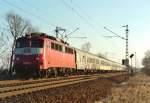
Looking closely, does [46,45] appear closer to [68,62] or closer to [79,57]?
[68,62]

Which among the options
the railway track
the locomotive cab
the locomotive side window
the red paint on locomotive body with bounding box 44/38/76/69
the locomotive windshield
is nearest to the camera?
the railway track

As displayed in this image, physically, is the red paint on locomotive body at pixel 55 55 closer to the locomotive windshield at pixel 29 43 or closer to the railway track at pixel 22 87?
the locomotive windshield at pixel 29 43

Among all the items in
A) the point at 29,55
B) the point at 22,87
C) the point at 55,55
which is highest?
the point at 55,55

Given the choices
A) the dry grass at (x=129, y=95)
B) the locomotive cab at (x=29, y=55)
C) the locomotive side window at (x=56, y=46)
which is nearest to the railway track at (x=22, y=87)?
the locomotive cab at (x=29, y=55)

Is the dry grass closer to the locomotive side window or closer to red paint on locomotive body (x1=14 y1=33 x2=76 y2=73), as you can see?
red paint on locomotive body (x1=14 y1=33 x2=76 y2=73)

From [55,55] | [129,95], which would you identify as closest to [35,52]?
[55,55]

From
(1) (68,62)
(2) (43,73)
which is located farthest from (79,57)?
(2) (43,73)

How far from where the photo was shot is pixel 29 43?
26.4 metres

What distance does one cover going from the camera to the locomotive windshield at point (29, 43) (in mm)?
26286

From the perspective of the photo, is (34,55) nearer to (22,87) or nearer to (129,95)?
(22,87)

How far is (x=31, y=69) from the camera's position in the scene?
25.9 metres

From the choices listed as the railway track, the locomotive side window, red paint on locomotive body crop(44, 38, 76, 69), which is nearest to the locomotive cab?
red paint on locomotive body crop(44, 38, 76, 69)

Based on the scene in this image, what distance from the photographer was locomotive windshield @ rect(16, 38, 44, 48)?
2629cm

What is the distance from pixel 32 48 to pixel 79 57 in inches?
739
